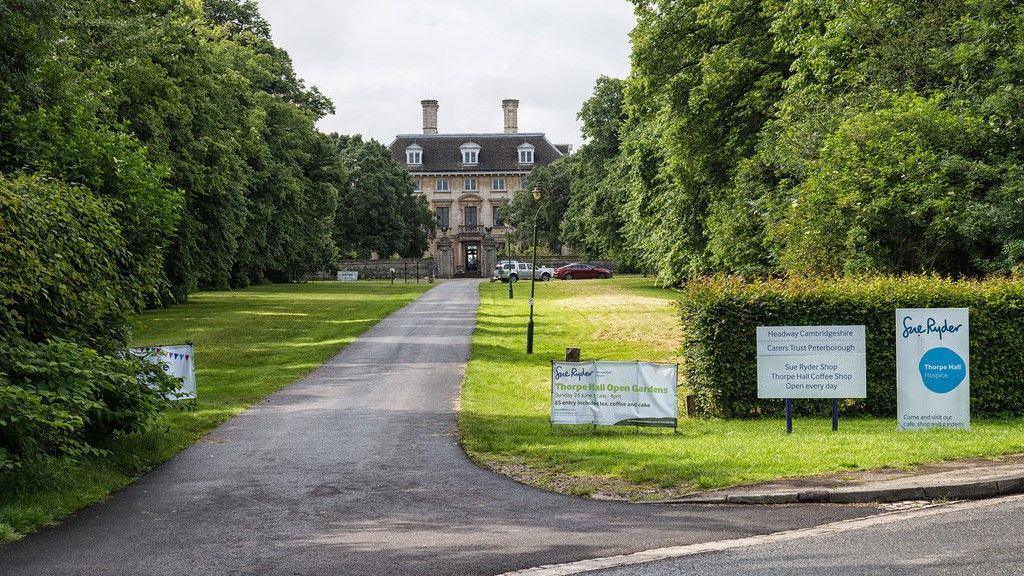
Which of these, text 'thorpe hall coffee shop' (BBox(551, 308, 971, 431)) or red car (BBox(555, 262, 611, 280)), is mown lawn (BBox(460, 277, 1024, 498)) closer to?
text 'thorpe hall coffee shop' (BBox(551, 308, 971, 431))

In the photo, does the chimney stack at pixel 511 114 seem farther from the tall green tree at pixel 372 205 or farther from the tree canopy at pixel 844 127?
the tree canopy at pixel 844 127

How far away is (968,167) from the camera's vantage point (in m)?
23.7

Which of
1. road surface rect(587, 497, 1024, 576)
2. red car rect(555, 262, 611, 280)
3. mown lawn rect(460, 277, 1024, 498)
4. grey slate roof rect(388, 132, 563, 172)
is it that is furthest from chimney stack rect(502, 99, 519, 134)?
road surface rect(587, 497, 1024, 576)

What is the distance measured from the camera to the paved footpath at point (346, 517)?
923cm

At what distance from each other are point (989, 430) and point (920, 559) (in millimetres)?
8343

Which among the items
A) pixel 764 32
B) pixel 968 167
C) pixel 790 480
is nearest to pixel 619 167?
pixel 764 32

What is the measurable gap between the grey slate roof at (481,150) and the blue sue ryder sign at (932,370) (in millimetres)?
101558

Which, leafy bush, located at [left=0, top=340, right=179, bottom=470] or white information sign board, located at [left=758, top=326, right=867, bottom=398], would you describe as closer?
leafy bush, located at [left=0, top=340, right=179, bottom=470]

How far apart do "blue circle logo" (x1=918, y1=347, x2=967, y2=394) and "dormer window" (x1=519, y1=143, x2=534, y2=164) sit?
102640 millimetres

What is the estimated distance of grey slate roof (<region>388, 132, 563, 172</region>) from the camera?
117m

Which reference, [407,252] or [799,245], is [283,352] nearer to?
[799,245]

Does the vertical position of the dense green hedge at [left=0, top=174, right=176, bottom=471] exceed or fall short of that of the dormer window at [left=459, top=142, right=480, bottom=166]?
it falls short

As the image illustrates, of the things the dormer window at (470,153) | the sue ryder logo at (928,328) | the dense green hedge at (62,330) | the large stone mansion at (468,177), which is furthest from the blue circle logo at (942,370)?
the dormer window at (470,153)

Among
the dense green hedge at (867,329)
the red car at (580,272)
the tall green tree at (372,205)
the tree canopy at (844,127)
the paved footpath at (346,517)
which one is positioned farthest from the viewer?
the tall green tree at (372,205)
